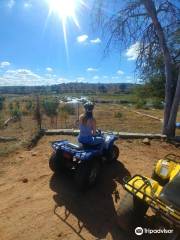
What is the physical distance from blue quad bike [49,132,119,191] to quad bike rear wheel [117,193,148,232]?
126 centimetres

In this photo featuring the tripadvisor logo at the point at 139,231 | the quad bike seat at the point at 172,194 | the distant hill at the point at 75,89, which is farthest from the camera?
the distant hill at the point at 75,89

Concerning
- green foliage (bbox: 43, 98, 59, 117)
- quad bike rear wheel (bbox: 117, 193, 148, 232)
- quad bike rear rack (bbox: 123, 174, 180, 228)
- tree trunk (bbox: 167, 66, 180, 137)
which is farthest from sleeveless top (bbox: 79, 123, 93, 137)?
green foliage (bbox: 43, 98, 59, 117)

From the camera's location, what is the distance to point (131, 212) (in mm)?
3279

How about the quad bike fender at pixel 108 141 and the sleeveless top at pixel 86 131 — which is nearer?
the sleeveless top at pixel 86 131

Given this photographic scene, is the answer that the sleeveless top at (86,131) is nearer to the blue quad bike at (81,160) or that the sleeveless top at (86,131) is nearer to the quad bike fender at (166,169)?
the blue quad bike at (81,160)

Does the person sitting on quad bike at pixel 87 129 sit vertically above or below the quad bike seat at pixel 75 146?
above

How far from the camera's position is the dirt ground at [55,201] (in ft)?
11.8

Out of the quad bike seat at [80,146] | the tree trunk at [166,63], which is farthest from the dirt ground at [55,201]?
the tree trunk at [166,63]

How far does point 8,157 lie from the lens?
22.1 feet

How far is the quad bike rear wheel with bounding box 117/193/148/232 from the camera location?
3.28 meters

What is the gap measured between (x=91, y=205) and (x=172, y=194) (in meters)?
1.82

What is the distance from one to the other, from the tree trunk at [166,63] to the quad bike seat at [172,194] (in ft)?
19.9

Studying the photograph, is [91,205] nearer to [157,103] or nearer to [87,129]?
[87,129]

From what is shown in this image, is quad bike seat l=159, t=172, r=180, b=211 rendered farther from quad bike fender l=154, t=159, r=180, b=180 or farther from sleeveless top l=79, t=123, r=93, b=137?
sleeveless top l=79, t=123, r=93, b=137
